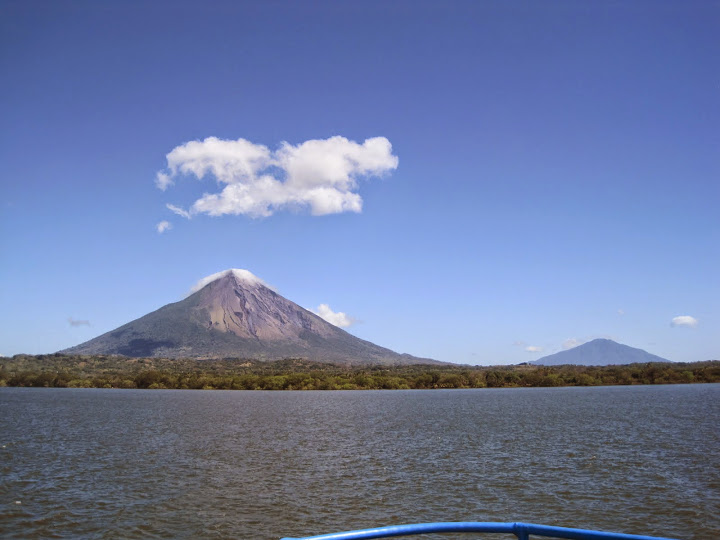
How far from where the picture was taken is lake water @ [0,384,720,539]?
16.7 meters

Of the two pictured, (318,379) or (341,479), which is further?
(318,379)

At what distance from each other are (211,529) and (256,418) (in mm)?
41070

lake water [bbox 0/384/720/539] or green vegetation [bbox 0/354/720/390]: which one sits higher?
green vegetation [bbox 0/354/720/390]

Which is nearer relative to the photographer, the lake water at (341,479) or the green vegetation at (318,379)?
the lake water at (341,479)

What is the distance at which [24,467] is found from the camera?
83.8ft

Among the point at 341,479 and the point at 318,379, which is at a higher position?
the point at 318,379

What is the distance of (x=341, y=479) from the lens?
920 inches

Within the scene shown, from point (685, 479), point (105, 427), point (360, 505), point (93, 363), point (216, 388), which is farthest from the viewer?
point (93, 363)

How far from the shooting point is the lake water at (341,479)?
16672 mm

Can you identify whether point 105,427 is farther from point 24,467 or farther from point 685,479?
point 685,479

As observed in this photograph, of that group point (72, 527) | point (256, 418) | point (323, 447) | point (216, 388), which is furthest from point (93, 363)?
point (72, 527)

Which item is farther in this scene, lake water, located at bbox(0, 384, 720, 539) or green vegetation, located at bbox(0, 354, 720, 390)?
green vegetation, located at bbox(0, 354, 720, 390)

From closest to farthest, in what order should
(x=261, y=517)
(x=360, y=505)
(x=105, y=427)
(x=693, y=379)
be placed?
(x=261, y=517) → (x=360, y=505) → (x=105, y=427) → (x=693, y=379)

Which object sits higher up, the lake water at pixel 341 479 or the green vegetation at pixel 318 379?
the green vegetation at pixel 318 379
